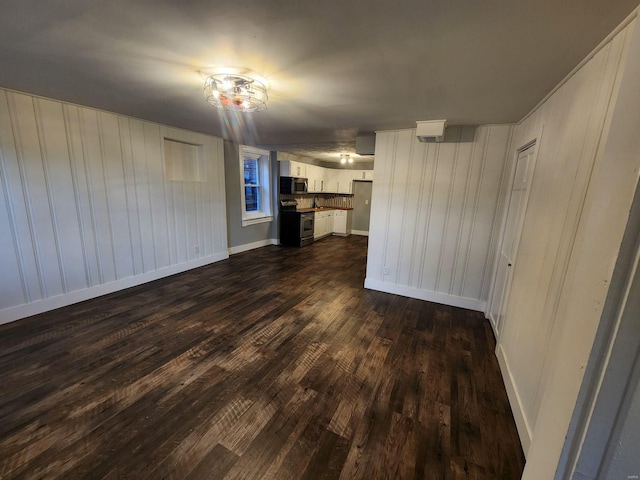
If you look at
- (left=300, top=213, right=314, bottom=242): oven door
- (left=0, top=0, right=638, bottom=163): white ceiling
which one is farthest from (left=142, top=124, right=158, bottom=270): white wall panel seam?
(left=300, top=213, right=314, bottom=242): oven door

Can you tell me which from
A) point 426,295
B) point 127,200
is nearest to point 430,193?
point 426,295

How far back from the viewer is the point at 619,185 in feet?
1.75

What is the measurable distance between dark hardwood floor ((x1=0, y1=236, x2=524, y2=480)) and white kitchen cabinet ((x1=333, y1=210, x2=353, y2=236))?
494 centimetres

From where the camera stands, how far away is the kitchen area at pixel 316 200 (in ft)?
21.7

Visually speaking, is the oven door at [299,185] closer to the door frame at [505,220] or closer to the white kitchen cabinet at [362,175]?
the white kitchen cabinet at [362,175]

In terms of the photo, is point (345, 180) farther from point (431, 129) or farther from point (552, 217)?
point (552, 217)

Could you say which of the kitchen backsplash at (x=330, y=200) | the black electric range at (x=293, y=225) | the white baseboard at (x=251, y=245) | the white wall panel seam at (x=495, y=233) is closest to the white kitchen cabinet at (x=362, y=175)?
the kitchen backsplash at (x=330, y=200)

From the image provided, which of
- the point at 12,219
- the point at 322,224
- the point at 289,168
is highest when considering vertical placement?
the point at 289,168

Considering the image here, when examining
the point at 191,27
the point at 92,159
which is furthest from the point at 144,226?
the point at 191,27

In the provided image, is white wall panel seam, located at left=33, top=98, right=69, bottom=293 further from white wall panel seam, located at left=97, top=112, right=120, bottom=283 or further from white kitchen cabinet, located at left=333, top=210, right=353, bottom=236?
white kitchen cabinet, located at left=333, top=210, right=353, bottom=236

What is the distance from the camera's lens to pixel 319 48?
160 cm

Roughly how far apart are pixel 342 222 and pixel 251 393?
6.61m

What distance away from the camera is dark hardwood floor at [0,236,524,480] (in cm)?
150

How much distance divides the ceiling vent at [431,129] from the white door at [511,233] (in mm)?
852
